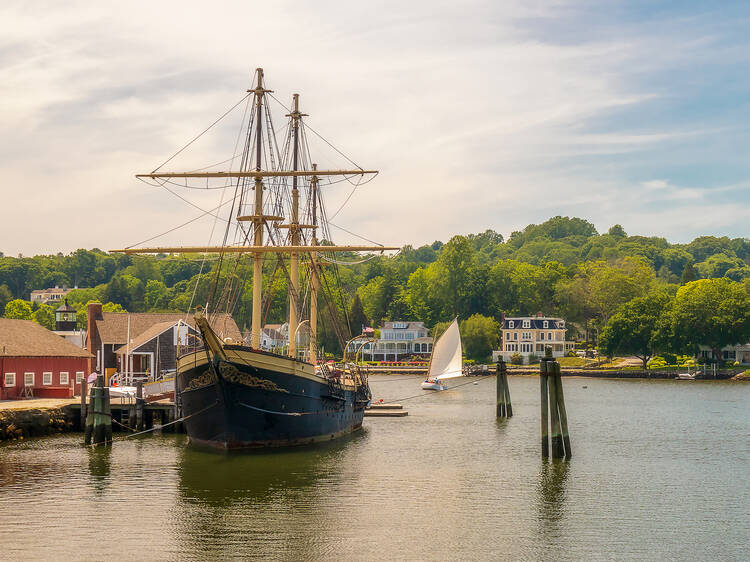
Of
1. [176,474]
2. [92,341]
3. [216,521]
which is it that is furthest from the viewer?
[92,341]

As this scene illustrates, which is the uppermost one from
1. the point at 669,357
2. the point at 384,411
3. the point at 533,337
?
the point at 533,337

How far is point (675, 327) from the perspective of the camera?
5285 inches

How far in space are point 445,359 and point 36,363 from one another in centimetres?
5133

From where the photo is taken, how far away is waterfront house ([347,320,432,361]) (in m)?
174

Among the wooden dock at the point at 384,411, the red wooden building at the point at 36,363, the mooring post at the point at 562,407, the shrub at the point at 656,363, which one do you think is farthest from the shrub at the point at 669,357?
the mooring post at the point at 562,407

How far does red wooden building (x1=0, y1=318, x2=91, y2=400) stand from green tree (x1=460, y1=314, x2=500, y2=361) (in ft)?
348

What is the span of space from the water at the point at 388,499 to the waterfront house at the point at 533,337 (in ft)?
337

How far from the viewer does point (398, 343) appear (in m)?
175

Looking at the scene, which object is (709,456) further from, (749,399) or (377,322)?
(377,322)

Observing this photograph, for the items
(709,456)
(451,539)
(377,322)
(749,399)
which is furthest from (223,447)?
(377,322)

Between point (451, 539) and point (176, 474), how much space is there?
49.5 feet

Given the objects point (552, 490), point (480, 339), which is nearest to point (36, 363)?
point (552, 490)

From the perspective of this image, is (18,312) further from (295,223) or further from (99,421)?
(99,421)

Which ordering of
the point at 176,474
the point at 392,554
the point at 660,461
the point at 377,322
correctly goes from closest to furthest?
the point at 392,554, the point at 176,474, the point at 660,461, the point at 377,322
